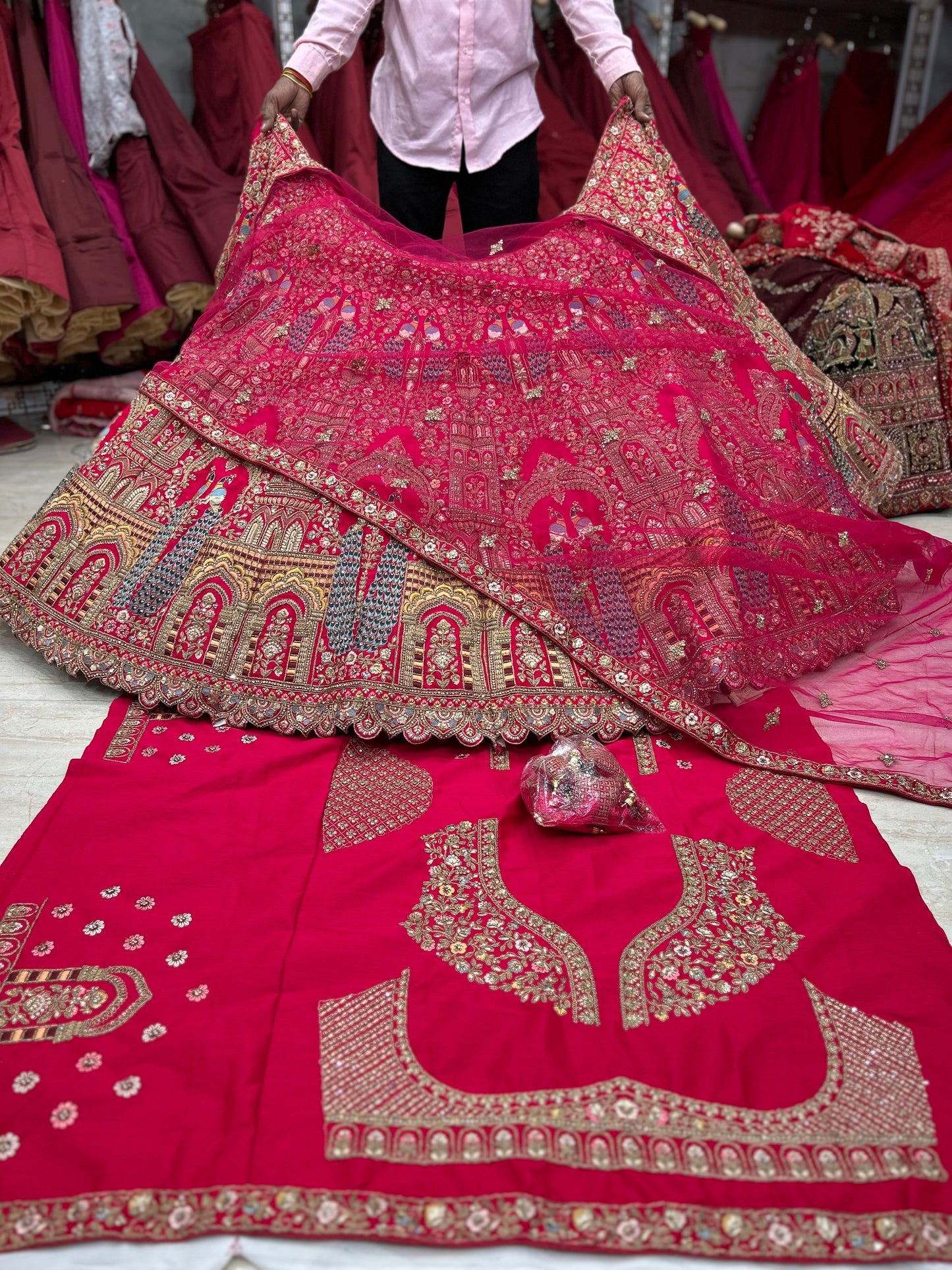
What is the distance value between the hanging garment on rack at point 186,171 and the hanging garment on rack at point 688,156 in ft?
5.57

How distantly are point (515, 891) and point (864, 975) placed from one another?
1.42 ft

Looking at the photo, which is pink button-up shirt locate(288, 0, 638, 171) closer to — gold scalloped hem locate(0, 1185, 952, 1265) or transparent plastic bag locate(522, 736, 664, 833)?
transparent plastic bag locate(522, 736, 664, 833)

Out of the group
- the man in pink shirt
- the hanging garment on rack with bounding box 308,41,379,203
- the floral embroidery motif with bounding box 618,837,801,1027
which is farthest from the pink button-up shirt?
the floral embroidery motif with bounding box 618,837,801,1027

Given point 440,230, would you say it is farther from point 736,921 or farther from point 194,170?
point 736,921

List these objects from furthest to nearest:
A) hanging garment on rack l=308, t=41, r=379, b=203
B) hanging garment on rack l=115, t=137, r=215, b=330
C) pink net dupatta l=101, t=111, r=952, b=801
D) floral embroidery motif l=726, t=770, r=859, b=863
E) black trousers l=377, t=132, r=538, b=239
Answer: hanging garment on rack l=308, t=41, r=379, b=203 < hanging garment on rack l=115, t=137, r=215, b=330 < black trousers l=377, t=132, r=538, b=239 < pink net dupatta l=101, t=111, r=952, b=801 < floral embroidery motif l=726, t=770, r=859, b=863

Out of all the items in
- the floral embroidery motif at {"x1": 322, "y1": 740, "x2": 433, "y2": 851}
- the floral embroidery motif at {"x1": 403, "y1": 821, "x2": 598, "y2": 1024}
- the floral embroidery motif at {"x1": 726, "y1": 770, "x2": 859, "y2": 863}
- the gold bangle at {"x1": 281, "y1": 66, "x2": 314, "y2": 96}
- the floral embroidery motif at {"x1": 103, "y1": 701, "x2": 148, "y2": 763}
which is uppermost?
the gold bangle at {"x1": 281, "y1": 66, "x2": 314, "y2": 96}

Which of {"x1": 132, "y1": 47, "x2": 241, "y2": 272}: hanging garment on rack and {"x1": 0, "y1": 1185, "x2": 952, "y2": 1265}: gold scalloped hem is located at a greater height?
{"x1": 132, "y1": 47, "x2": 241, "y2": 272}: hanging garment on rack

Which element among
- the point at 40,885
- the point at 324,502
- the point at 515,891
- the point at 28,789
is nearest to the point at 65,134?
the point at 324,502

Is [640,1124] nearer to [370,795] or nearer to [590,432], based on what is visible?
[370,795]

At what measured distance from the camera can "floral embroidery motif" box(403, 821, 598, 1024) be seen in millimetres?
1180

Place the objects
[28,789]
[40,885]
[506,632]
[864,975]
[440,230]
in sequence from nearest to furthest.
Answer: [864,975] < [40,885] < [28,789] < [506,632] < [440,230]

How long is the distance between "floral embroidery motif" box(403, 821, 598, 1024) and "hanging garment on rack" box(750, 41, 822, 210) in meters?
4.03

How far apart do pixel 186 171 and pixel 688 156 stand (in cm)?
192

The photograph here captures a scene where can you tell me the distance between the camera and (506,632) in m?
1.72
